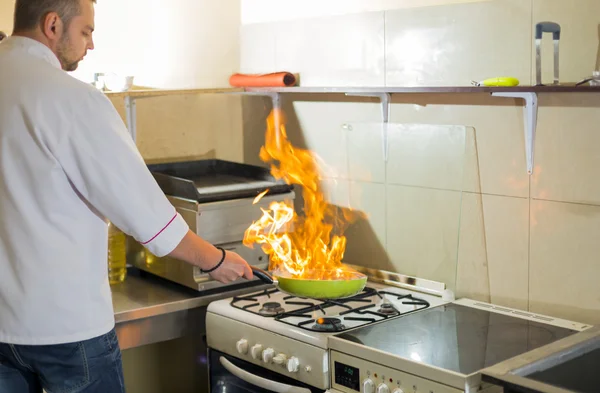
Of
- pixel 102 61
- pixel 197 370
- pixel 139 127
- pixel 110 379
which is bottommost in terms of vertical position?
pixel 197 370

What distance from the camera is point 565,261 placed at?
80.0 inches

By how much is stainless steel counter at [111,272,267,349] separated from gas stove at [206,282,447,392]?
94mm

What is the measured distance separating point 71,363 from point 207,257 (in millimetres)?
365

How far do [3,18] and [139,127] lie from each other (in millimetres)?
537

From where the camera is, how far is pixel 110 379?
1744 mm

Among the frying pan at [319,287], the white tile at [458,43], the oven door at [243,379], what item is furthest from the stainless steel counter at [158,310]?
the white tile at [458,43]

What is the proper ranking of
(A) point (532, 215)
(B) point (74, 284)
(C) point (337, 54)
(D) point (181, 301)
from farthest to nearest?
(C) point (337, 54) < (D) point (181, 301) < (A) point (532, 215) < (B) point (74, 284)

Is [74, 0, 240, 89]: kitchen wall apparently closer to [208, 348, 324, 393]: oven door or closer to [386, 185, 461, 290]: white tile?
[386, 185, 461, 290]: white tile

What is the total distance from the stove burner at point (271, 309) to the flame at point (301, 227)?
3.7 inches

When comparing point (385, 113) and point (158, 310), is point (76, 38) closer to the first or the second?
point (158, 310)

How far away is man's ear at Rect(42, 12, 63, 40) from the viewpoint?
1.68m

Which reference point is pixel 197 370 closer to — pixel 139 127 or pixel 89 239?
pixel 139 127

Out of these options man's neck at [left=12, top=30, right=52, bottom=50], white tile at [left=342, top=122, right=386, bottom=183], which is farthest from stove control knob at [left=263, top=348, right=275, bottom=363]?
man's neck at [left=12, top=30, right=52, bottom=50]

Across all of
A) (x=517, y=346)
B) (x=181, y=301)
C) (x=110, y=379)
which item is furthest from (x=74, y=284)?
(x=517, y=346)
